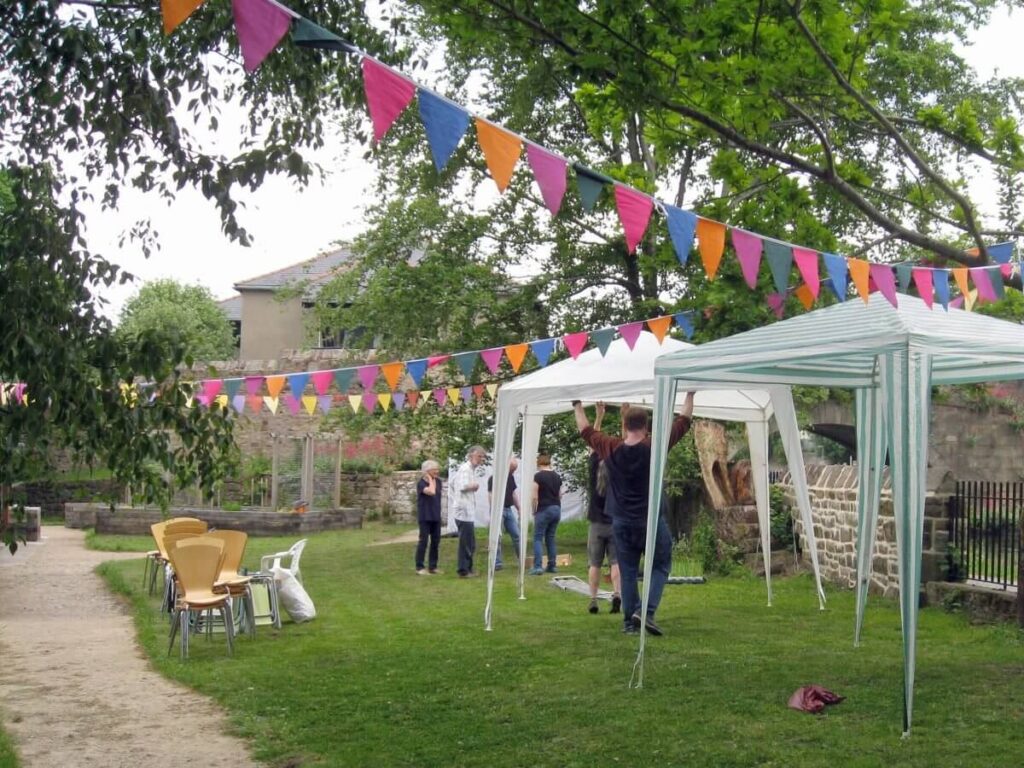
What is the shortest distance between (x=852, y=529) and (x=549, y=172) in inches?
331

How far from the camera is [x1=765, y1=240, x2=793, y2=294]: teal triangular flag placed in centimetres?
701

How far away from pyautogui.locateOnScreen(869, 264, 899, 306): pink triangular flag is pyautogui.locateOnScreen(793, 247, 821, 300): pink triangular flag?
1.10ft

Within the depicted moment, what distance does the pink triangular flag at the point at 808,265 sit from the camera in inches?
282

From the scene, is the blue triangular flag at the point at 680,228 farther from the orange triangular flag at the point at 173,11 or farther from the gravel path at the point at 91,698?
the gravel path at the point at 91,698

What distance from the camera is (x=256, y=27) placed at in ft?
13.8

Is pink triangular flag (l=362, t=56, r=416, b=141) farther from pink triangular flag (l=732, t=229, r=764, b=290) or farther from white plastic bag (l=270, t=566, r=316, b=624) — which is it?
white plastic bag (l=270, t=566, r=316, b=624)

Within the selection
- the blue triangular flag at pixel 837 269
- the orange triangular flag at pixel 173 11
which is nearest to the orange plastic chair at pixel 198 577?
the blue triangular flag at pixel 837 269

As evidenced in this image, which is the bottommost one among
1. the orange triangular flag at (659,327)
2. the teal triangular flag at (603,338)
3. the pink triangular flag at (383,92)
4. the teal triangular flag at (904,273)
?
the teal triangular flag at (603,338)

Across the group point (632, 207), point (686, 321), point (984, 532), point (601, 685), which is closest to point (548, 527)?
point (686, 321)

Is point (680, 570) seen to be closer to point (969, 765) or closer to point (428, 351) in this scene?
point (428, 351)

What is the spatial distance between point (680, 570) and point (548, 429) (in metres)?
5.37

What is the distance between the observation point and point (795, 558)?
14.3 metres

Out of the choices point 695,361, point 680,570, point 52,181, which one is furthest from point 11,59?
point 680,570

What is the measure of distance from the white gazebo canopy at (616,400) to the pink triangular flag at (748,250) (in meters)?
1.90
